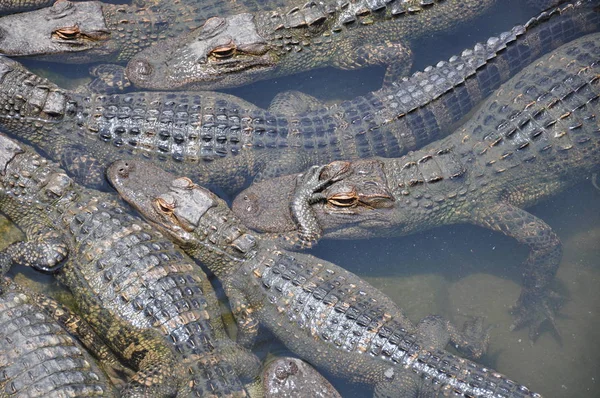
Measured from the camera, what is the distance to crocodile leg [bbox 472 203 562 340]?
18.2ft

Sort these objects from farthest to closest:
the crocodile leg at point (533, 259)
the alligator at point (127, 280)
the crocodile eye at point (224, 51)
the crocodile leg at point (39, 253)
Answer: the crocodile eye at point (224, 51)
the crocodile leg at point (533, 259)
the crocodile leg at point (39, 253)
the alligator at point (127, 280)

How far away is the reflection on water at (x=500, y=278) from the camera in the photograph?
5.36 metres

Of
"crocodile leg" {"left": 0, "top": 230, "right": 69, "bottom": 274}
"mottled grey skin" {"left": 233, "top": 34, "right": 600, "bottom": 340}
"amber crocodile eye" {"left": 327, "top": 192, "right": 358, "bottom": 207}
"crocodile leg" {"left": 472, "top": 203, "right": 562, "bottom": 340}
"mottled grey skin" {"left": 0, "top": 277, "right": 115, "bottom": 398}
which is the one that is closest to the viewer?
"mottled grey skin" {"left": 0, "top": 277, "right": 115, "bottom": 398}

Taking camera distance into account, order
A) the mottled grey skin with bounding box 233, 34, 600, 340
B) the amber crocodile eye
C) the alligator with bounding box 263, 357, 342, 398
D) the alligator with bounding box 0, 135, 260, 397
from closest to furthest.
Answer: the alligator with bounding box 0, 135, 260, 397 < the alligator with bounding box 263, 357, 342, 398 < the amber crocodile eye < the mottled grey skin with bounding box 233, 34, 600, 340

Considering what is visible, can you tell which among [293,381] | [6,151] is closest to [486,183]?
[293,381]

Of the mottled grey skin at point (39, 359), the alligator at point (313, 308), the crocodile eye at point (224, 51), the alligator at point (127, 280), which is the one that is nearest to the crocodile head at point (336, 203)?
the alligator at point (313, 308)

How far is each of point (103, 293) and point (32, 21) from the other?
313 centimetres

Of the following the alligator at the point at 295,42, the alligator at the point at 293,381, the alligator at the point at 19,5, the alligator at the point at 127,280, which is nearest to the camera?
the alligator at the point at 127,280

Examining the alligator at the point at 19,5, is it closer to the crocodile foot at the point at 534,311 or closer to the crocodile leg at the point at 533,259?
the crocodile leg at the point at 533,259

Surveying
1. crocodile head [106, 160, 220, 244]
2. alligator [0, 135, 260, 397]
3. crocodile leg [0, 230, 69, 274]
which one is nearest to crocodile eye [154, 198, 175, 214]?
crocodile head [106, 160, 220, 244]

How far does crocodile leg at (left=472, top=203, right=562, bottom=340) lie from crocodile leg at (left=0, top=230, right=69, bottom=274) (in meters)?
3.80

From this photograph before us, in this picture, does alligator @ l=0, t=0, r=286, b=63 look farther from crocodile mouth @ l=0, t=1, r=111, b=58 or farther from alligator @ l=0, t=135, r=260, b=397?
alligator @ l=0, t=135, r=260, b=397

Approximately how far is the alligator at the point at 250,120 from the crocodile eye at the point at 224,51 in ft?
1.30

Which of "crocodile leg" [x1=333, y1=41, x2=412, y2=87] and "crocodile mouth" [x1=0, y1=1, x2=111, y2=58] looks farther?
"crocodile leg" [x1=333, y1=41, x2=412, y2=87]
